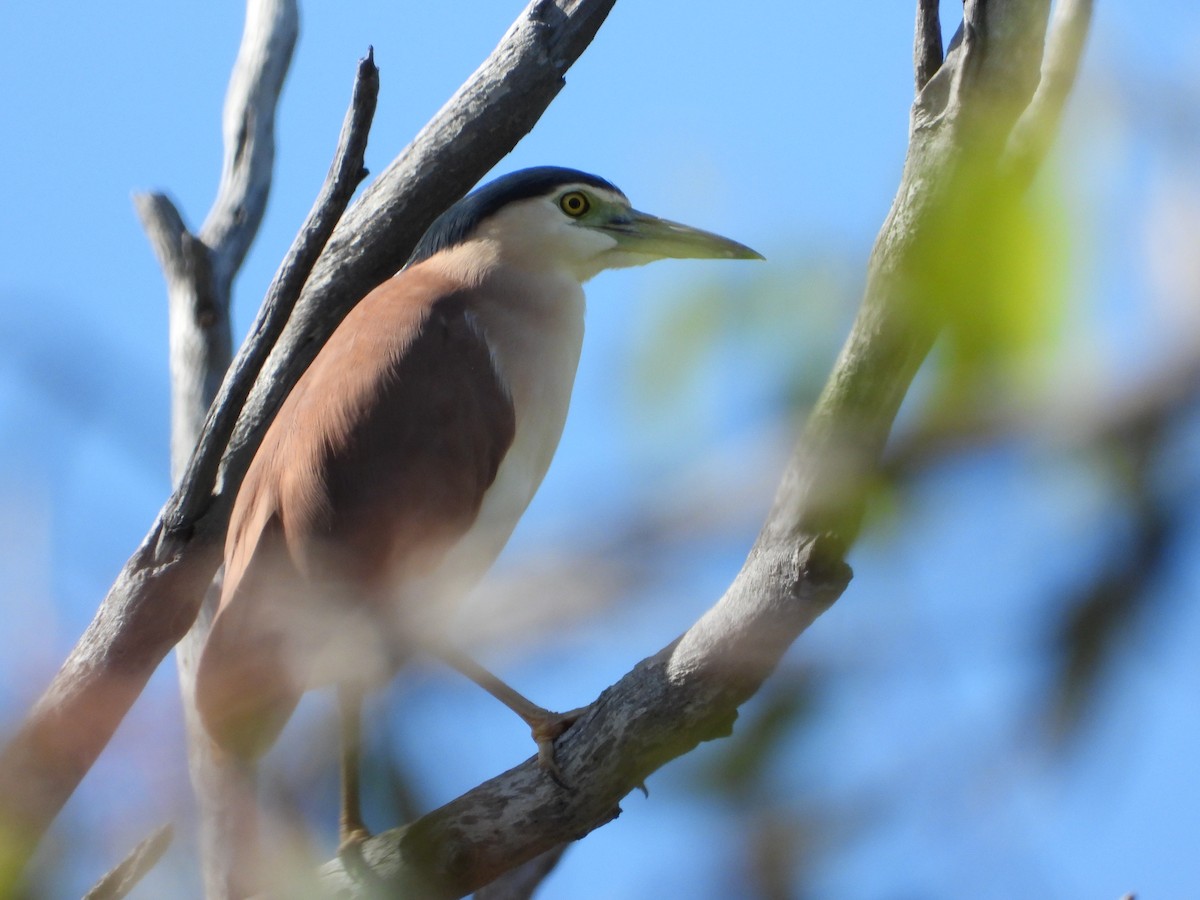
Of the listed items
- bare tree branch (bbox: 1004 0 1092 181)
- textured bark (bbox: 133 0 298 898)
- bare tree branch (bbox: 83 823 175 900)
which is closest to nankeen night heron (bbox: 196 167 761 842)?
bare tree branch (bbox: 83 823 175 900)

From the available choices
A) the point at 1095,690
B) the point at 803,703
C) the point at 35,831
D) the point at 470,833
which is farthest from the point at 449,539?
the point at 1095,690

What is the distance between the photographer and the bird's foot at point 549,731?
2209mm

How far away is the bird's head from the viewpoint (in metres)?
3.37

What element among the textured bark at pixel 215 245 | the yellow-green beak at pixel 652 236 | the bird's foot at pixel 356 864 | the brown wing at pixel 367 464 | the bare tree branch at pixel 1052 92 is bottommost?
the bare tree branch at pixel 1052 92

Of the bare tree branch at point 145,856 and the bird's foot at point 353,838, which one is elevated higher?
the bird's foot at point 353,838

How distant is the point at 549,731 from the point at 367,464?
731mm

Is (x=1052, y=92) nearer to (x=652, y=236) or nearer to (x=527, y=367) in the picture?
(x=527, y=367)

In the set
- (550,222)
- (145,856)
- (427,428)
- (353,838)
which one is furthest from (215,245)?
(145,856)

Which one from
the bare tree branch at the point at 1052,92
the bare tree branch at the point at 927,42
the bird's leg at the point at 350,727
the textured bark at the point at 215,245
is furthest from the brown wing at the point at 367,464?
the bare tree branch at the point at 1052,92

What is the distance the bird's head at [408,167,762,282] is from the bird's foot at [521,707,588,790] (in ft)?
4.32

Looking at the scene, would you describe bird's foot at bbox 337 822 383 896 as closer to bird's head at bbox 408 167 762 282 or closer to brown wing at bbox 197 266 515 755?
brown wing at bbox 197 266 515 755

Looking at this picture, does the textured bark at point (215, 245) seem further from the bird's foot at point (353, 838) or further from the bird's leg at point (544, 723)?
the bird's leg at point (544, 723)

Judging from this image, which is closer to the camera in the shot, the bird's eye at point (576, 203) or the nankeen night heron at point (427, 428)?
the nankeen night heron at point (427, 428)

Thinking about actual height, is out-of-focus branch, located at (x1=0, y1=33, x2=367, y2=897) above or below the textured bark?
below
